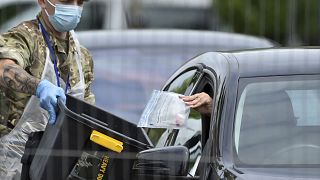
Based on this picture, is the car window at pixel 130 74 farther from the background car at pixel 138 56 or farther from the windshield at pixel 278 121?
the windshield at pixel 278 121

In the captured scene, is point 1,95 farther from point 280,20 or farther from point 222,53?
point 280,20

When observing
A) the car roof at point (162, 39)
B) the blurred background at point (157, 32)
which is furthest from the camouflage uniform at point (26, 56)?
the car roof at point (162, 39)

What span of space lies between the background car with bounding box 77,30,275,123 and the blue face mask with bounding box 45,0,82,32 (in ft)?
8.15

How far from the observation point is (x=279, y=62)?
6.05 m

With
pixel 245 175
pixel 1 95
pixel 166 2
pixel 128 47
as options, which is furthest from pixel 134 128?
pixel 166 2

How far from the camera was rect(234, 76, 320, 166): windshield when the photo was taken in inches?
221

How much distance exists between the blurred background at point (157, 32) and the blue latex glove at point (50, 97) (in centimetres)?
284

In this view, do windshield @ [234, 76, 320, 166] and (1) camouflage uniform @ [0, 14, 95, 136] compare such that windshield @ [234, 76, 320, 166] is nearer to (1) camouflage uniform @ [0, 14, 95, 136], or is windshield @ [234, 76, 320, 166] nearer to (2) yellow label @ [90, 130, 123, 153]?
(2) yellow label @ [90, 130, 123, 153]

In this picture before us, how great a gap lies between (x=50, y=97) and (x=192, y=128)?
869 millimetres

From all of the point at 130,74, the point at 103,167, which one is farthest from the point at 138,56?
the point at 103,167

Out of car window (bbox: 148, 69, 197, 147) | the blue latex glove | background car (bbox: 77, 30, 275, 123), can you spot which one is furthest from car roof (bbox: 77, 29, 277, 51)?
the blue latex glove

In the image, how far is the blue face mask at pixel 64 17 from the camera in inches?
257

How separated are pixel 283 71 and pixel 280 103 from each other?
186mm

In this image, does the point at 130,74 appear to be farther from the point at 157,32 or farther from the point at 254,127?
the point at 254,127
